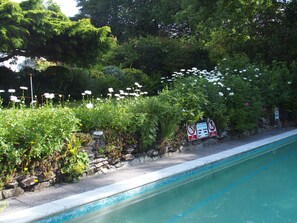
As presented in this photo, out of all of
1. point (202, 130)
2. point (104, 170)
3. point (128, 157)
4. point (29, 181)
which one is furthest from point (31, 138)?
point (202, 130)

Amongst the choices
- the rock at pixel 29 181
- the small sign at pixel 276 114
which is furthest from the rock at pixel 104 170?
the small sign at pixel 276 114

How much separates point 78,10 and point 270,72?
869 inches

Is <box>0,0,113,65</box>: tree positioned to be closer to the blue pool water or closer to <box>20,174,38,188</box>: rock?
<box>20,174,38,188</box>: rock

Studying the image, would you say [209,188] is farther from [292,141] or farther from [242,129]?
[292,141]

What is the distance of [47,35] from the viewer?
35.0 ft

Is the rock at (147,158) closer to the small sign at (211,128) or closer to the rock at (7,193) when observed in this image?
the small sign at (211,128)

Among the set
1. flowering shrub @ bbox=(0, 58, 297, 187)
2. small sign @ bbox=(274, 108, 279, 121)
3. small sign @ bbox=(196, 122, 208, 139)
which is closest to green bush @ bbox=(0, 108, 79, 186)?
flowering shrub @ bbox=(0, 58, 297, 187)

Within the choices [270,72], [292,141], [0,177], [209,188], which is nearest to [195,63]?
[270,72]

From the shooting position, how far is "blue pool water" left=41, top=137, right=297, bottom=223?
4453mm

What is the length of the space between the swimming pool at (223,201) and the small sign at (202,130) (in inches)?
45.1

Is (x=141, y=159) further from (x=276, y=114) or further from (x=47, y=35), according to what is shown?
(x=47, y=35)

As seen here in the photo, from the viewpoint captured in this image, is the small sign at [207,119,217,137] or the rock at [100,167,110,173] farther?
the small sign at [207,119,217,137]

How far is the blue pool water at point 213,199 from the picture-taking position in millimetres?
4453

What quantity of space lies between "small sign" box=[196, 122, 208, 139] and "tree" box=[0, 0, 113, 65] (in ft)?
17.7
